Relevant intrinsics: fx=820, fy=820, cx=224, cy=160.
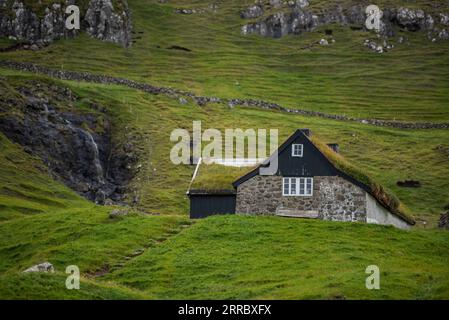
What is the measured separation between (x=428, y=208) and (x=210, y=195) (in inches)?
1591

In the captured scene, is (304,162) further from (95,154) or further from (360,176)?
(95,154)

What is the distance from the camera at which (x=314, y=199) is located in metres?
63.2

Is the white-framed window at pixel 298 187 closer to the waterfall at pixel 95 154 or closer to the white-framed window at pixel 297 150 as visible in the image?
the white-framed window at pixel 297 150

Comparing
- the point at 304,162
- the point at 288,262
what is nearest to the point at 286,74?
the point at 304,162

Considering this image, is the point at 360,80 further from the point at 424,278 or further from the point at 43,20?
the point at 424,278

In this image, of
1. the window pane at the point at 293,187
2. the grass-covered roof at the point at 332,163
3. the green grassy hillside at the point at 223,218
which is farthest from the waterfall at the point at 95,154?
the window pane at the point at 293,187

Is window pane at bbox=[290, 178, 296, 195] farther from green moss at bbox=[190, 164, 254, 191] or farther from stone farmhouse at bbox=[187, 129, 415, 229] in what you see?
green moss at bbox=[190, 164, 254, 191]

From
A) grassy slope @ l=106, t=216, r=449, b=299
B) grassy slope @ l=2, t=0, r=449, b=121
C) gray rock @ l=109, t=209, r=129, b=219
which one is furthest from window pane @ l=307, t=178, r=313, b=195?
grassy slope @ l=2, t=0, r=449, b=121

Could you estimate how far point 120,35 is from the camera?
190 m

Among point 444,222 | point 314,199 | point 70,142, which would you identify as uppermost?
point 70,142

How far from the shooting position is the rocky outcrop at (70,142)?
108 metres

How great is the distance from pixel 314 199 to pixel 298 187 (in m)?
1.56

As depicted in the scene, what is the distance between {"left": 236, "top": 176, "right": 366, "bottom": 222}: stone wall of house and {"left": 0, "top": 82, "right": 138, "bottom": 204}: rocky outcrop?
4038 centimetres

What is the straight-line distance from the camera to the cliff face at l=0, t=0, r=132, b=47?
581ft
